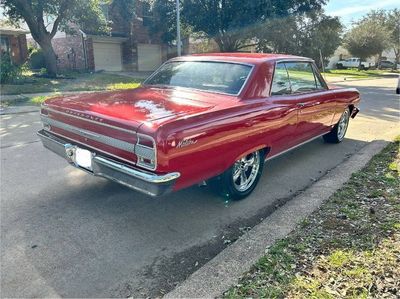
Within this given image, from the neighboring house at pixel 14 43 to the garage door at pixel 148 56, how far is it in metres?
8.12

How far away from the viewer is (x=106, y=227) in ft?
10.7

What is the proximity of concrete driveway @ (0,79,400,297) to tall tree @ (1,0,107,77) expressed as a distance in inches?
588

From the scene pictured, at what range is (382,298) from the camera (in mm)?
2275

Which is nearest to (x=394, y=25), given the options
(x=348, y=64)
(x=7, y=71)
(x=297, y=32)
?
(x=348, y=64)

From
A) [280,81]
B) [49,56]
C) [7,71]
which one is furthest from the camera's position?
[49,56]

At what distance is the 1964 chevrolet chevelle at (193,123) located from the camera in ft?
9.28

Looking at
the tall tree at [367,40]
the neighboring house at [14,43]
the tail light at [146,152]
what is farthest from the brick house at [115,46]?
the tall tree at [367,40]

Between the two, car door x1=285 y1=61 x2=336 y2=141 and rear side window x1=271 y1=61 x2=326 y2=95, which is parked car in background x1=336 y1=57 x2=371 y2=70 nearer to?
car door x1=285 y1=61 x2=336 y2=141

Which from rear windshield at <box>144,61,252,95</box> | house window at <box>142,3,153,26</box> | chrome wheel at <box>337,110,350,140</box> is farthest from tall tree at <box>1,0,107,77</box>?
chrome wheel at <box>337,110,350,140</box>

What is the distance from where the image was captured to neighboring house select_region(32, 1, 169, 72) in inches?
969

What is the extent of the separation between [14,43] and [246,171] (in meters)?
25.4

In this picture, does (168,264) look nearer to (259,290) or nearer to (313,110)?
(259,290)

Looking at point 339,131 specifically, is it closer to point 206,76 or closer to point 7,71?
point 206,76

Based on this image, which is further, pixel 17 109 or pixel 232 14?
pixel 232 14
